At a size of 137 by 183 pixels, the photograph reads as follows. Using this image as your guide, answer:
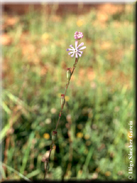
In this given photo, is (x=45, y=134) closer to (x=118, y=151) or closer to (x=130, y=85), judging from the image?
(x=118, y=151)

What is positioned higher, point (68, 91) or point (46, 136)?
point (68, 91)

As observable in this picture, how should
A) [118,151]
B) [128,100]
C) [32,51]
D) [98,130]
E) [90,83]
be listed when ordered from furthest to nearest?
[32,51] → [90,83] → [128,100] → [98,130] → [118,151]

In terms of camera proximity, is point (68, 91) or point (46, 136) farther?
point (68, 91)

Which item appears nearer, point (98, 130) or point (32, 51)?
point (98, 130)

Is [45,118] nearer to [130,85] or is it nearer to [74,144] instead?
[74,144]

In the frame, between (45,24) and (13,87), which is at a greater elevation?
(45,24)

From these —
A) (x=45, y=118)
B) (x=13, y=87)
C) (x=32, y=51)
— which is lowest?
(x=45, y=118)

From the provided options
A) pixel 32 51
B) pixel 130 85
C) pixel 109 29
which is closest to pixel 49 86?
pixel 32 51

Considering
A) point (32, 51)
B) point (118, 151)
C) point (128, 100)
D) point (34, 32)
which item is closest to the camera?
point (118, 151)
